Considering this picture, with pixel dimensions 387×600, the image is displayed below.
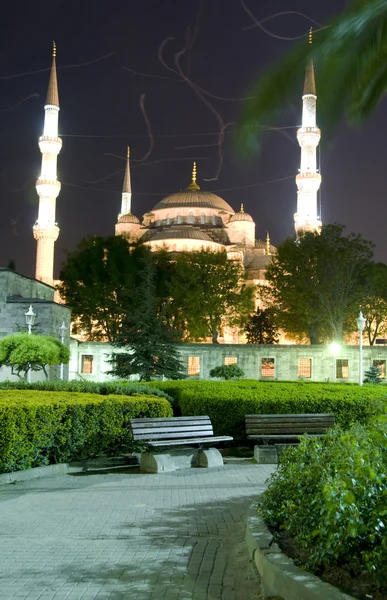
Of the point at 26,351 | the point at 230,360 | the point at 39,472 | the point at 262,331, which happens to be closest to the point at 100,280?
the point at 230,360

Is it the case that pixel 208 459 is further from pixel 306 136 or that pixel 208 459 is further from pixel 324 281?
pixel 306 136

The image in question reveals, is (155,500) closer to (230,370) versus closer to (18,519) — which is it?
(18,519)

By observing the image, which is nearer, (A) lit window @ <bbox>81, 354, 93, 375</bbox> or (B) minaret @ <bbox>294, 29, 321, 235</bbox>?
(A) lit window @ <bbox>81, 354, 93, 375</bbox>

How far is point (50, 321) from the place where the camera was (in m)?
30.6

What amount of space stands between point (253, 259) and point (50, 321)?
1908 inches

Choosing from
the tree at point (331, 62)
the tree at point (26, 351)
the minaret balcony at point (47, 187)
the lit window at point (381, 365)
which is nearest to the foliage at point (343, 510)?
the tree at point (331, 62)

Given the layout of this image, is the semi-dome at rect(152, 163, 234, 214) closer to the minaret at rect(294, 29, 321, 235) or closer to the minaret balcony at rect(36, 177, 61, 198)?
the minaret at rect(294, 29, 321, 235)

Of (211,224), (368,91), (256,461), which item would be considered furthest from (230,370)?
(211,224)

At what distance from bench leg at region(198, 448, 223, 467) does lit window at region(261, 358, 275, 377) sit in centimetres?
3034

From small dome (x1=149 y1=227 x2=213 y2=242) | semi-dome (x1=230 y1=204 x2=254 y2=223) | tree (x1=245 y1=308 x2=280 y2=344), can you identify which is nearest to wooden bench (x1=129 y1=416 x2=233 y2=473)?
tree (x1=245 y1=308 x2=280 y2=344)

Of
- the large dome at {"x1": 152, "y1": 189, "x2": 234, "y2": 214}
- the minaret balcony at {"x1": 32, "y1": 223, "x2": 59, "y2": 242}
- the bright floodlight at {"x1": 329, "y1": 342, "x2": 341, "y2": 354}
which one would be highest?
the large dome at {"x1": 152, "y1": 189, "x2": 234, "y2": 214}

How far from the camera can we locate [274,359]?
40531mm

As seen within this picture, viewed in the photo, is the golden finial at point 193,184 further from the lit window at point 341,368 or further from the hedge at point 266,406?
the hedge at point 266,406

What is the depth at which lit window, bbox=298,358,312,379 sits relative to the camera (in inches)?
1592
